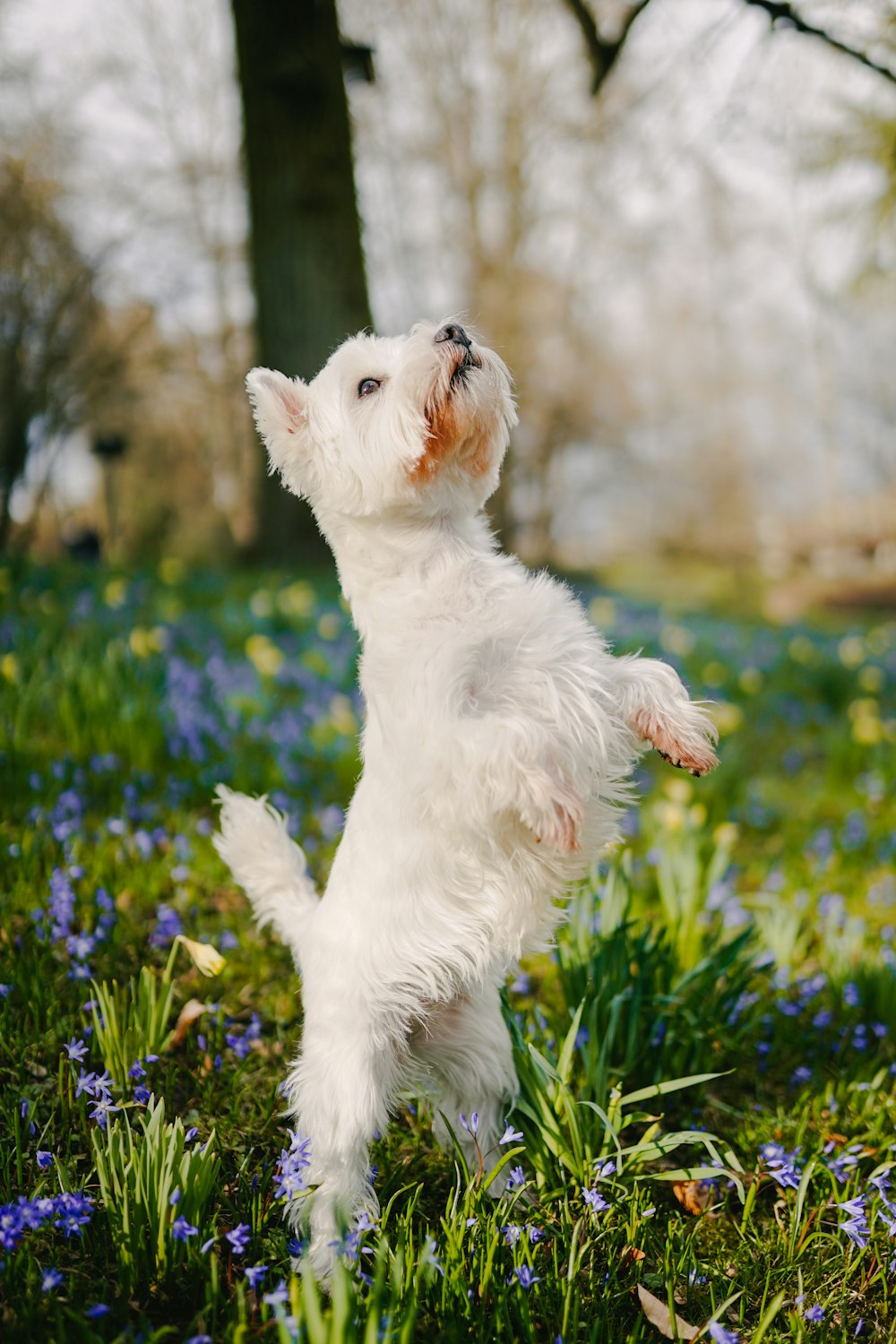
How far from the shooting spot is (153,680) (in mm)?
4570

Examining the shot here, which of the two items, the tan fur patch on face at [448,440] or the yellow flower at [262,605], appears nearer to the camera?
the tan fur patch on face at [448,440]

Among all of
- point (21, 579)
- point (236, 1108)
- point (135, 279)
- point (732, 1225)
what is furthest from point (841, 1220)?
point (135, 279)

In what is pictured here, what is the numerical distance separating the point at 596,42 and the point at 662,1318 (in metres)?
7.53

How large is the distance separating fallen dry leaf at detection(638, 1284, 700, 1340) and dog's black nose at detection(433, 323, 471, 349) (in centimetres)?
208

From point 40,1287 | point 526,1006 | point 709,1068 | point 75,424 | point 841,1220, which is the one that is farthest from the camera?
point 75,424

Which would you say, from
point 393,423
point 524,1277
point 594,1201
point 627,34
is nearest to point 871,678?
point 627,34

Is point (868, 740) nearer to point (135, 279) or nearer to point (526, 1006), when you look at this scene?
point (526, 1006)

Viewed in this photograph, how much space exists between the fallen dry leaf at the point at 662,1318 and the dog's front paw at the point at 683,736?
1.09 meters

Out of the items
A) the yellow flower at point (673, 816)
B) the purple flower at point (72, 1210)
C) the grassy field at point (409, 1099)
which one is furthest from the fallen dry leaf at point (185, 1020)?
the yellow flower at point (673, 816)

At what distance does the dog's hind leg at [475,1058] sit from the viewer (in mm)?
2229

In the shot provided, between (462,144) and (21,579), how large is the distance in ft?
46.1

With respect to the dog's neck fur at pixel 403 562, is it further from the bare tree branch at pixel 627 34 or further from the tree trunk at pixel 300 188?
the tree trunk at pixel 300 188

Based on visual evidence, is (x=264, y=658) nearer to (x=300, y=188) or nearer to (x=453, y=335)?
(x=453, y=335)

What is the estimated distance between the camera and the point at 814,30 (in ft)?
18.9
